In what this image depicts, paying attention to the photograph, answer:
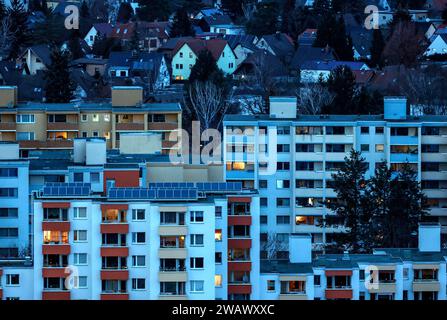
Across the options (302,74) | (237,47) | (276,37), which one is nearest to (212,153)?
(302,74)

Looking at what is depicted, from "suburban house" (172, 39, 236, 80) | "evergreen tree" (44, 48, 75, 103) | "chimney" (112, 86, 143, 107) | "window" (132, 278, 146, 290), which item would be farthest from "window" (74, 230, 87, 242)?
"suburban house" (172, 39, 236, 80)

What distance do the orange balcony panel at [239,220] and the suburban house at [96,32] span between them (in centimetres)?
2818

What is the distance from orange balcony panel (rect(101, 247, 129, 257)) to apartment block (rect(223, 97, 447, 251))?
765cm

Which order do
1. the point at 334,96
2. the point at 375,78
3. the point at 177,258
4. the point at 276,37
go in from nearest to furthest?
the point at 177,258, the point at 334,96, the point at 375,78, the point at 276,37

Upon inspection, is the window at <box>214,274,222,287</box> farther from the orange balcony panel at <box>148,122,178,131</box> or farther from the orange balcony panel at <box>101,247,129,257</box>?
the orange balcony panel at <box>148,122,178,131</box>

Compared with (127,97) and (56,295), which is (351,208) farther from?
(127,97)

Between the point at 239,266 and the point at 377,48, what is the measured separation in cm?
2402

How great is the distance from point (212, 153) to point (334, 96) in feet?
14.0

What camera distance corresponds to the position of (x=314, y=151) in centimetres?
1928

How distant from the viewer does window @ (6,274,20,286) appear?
11047mm

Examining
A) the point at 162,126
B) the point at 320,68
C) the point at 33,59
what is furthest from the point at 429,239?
the point at 33,59

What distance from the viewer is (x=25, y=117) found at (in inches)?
845

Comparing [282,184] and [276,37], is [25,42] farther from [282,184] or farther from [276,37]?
[282,184]
